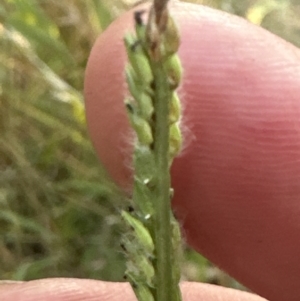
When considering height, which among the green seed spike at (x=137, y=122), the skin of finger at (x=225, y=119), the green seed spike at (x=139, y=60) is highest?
the green seed spike at (x=139, y=60)

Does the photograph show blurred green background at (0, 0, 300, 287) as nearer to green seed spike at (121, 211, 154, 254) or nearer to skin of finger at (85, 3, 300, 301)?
skin of finger at (85, 3, 300, 301)

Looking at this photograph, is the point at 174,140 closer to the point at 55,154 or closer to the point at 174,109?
the point at 174,109

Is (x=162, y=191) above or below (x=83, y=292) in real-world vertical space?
above

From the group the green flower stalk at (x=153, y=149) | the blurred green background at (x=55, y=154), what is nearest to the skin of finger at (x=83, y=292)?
the blurred green background at (x=55, y=154)

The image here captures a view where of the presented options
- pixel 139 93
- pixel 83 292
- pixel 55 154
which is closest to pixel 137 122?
pixel 139 93

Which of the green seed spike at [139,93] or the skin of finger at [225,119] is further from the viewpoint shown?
the skin of finger at [225,119]

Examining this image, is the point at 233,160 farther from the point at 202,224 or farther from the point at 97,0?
the point at 97,0

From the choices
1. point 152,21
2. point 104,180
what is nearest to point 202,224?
point 104,180

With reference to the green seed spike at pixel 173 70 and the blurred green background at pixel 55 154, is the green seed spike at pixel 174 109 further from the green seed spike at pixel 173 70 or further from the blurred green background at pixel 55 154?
the blurred green background at pixel 55 154
